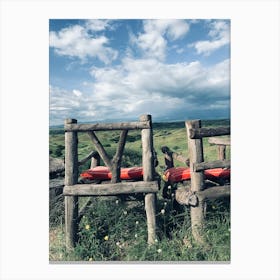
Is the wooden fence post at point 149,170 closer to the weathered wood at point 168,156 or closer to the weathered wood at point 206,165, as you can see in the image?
the weathered wood at point 206,165

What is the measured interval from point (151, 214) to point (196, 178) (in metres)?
0.59

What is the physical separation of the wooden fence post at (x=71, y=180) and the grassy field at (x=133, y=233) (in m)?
0.09

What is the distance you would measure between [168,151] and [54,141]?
1.61 m

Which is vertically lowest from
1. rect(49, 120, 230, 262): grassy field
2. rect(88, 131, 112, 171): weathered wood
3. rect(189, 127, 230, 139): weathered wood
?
rect(49, 120, 230, 262): grassy field

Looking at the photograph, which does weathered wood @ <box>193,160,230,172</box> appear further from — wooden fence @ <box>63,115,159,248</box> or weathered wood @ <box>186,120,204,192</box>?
wooden fence @ <box>63,115,159,248</box>

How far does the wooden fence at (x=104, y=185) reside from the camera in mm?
3494

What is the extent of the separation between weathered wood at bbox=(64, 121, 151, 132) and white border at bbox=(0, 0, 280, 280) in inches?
13.2

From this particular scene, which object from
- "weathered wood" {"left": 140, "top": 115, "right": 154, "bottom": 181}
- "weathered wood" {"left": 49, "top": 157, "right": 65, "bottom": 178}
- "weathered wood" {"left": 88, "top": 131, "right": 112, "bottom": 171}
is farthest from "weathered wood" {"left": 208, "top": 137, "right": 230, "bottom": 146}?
"weathered wood" {"left": 49, "top": 157, "right": 65, "bottom": 178}

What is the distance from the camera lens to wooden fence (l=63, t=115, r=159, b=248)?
3.49 meters

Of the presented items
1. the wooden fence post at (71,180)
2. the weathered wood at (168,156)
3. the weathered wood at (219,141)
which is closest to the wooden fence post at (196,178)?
the weathered wood at (219,141)

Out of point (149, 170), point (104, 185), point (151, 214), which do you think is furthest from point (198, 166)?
point (104, 185)

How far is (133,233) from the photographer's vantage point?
3701mm

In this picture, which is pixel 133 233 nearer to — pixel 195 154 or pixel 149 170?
pixel 149 170

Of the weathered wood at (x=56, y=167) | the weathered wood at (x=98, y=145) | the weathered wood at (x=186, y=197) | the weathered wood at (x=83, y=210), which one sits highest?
the weathered wood at (x=98, y=145)
